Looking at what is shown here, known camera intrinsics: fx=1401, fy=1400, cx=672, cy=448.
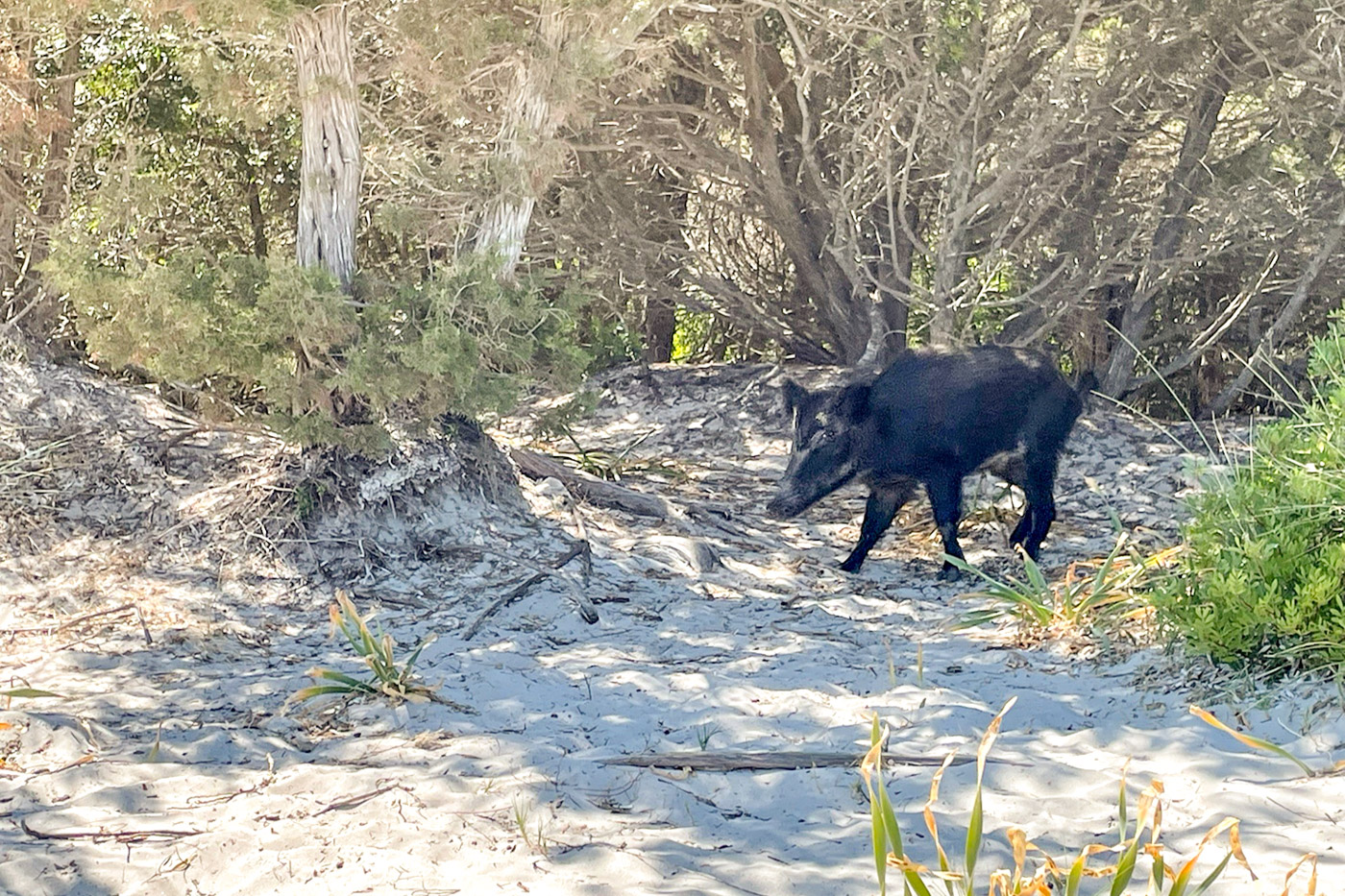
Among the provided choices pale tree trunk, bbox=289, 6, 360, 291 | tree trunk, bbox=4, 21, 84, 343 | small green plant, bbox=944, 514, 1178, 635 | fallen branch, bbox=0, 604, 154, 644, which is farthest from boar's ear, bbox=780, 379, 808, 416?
tree trunk, bbox=4, 21, 84, 343

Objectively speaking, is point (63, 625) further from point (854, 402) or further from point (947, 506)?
point (947, 506)

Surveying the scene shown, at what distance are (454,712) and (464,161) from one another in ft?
9.59

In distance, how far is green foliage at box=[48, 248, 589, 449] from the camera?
5609 millimetres

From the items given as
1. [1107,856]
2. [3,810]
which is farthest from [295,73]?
[1107,856]

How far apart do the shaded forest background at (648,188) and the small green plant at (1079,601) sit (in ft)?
3.46

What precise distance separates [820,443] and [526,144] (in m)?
2.16

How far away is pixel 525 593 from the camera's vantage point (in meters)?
5.73

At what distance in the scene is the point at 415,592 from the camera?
5.85 metres

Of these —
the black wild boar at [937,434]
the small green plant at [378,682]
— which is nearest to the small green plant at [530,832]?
the small green plant at [378,682]

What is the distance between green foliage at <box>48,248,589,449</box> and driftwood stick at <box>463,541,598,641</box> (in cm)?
75

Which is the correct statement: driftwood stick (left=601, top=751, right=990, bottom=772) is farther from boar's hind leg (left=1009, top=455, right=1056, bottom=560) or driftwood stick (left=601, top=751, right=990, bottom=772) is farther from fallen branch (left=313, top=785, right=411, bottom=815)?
boar's hind leg (left=1009, top=455, right=1056, bottom=560)

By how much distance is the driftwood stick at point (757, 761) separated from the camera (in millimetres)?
3832

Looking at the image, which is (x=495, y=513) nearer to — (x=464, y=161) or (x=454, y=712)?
(x=464, y=161)

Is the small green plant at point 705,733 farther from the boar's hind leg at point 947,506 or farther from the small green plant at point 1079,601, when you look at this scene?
the boar's hind leg at point 947,506
